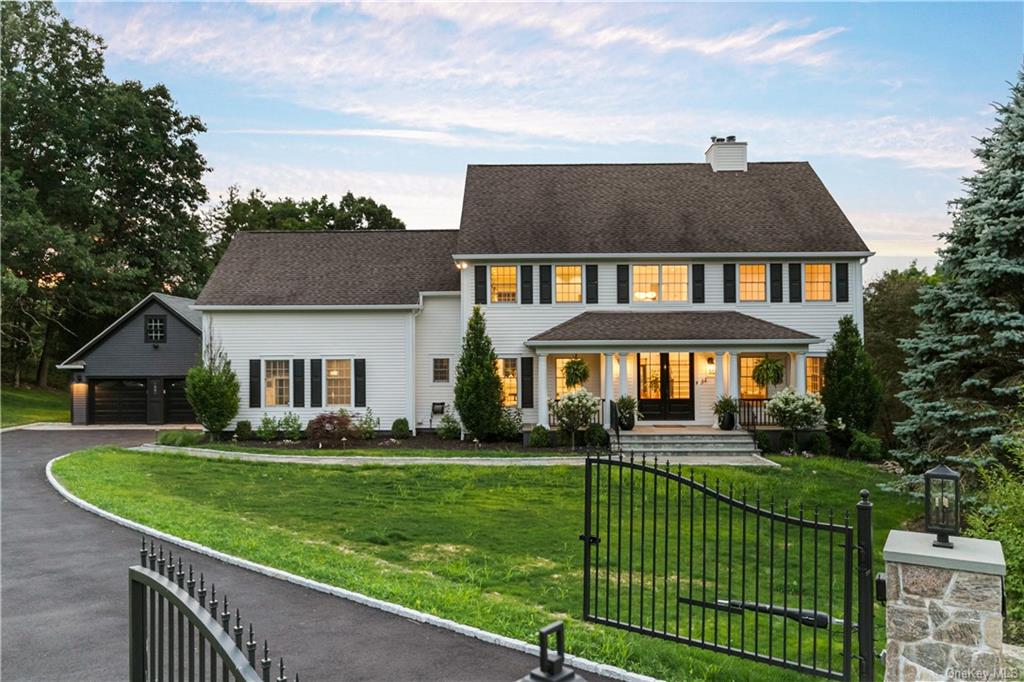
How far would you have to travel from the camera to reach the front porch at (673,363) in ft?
65.6

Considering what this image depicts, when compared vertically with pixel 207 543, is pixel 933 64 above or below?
above

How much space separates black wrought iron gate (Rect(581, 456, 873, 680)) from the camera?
17.2ft

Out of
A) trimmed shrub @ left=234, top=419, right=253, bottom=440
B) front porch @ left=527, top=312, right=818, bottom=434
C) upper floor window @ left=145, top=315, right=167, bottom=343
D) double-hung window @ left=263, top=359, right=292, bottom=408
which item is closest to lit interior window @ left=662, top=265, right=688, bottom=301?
front porch @ left=527, top=312, right=818, bottom=434

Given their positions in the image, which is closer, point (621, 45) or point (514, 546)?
point (514, 546)

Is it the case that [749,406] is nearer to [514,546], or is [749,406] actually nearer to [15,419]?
[514,546]

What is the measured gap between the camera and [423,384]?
22375mm

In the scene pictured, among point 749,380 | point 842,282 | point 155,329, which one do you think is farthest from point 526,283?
point 155,329

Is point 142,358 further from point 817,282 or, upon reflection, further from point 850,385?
point 850,385

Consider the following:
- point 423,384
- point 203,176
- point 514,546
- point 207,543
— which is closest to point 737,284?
point 423,384

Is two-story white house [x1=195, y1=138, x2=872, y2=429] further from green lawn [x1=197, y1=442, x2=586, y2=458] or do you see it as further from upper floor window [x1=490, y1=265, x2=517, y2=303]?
green lawn [x1=197, y1=442, x2=586, y2=458]

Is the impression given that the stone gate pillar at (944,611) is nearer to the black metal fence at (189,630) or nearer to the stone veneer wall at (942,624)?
the stone veneer wall at (942,624)

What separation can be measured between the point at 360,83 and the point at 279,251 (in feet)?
22.1

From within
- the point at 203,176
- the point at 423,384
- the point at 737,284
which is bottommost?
the point at 423,384

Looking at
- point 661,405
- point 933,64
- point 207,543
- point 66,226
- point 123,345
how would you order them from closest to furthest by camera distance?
1. point 207,543
2. point 933,64
3. point 661,405
4. point 123,345
5. point 66,226
